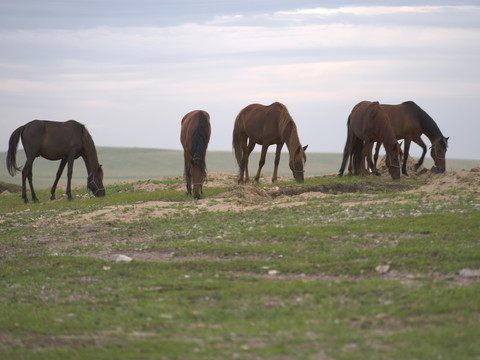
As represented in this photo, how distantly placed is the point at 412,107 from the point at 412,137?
1.09 metres

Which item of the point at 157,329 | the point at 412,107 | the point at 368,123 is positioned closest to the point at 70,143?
the point at 368,123

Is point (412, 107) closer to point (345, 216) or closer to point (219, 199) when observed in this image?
point (219, 199)

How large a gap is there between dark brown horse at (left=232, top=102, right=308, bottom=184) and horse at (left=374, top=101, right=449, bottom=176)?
399 cm

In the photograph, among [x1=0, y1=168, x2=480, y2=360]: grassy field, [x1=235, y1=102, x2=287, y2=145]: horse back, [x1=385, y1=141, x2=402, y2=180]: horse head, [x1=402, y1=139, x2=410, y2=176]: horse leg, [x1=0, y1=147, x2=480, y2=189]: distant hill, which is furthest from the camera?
[x1=0, y1=147, x2=480, y2=189]: distant hill

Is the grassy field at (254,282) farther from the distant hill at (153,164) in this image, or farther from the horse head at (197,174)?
the distant hill at (153,164)

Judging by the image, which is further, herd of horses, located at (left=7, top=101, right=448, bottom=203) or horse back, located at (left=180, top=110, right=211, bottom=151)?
herd of horses, located at (left=7, top=101, right=448, bottom=203)

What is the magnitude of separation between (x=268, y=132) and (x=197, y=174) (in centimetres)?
354

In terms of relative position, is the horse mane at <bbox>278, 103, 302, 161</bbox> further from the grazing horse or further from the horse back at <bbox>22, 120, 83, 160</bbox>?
the horse back at <bbox>22, 120, 83, 160</bbox>

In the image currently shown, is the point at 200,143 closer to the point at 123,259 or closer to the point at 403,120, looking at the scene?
the point at 123,259

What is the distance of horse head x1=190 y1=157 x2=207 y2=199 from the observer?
1611 cm

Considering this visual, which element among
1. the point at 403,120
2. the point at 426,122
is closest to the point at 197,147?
the point at 403,120

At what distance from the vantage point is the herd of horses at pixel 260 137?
60.4ft

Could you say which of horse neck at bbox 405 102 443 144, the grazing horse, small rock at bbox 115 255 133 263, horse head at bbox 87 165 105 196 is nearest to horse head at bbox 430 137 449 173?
horse neck at bbox 405 102 443 144

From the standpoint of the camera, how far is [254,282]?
762 cm
